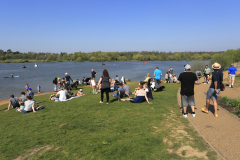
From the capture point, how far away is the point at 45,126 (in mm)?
5684

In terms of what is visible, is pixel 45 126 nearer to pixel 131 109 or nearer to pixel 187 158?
pixel 131 109

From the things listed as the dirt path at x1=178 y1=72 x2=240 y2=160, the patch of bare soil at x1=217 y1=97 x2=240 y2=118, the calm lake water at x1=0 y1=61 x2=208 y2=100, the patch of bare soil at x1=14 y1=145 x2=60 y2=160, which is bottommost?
the calm lake water at x1=0 y1=61 x2=208 y2=100

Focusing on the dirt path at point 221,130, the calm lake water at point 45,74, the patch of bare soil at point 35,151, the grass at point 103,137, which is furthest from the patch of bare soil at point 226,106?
the calm lake water at point 45,74

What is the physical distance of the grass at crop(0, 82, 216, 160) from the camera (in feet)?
12.4

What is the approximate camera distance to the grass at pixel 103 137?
12.4 feet

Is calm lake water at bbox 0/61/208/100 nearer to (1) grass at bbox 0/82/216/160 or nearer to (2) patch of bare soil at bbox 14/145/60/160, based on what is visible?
(1) grass at bbox 0/82/216/160

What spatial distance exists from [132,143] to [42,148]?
7.76 feet

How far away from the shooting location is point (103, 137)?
15.0ft

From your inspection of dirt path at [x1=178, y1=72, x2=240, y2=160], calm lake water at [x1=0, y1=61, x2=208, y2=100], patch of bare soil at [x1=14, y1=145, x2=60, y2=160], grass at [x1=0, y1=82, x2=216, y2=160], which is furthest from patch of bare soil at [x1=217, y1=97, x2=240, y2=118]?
calm lake water at [x1=0, y1=61, x2=208, y2=100]

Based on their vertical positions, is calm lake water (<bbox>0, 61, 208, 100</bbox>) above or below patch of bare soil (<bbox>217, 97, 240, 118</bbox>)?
below

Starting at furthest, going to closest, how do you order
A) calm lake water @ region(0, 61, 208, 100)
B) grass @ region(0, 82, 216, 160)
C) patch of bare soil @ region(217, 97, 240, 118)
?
calm lake water @ region(0, 61, 208, 100) < patch of bare soil @ region(217, 97, 240, 118) < grass @ region(0, 82, 216, 160)

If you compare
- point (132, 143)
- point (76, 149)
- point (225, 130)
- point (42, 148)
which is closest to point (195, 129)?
point (225, 130)

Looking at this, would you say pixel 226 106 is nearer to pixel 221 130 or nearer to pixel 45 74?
pixel 221 130

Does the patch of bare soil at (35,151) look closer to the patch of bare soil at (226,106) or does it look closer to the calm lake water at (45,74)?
the patch of bare soil at (226,106)
